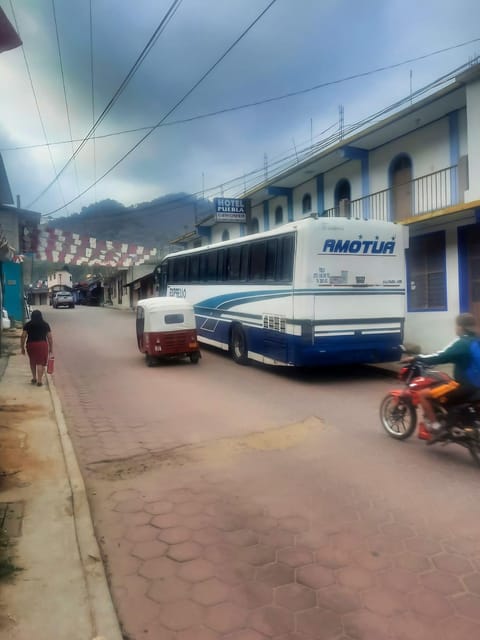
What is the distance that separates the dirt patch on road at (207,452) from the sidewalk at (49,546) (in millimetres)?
433

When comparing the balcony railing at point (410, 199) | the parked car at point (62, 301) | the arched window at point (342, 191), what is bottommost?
the parked car at point (62, 301)

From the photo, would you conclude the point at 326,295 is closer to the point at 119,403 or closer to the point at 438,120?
the point at 119,403

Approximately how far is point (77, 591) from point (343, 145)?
48.8ft

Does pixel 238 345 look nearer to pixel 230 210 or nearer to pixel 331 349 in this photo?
pixel 331 349

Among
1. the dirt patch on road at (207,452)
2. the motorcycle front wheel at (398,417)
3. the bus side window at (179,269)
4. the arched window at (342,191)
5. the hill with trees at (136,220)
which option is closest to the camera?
the dirt patch on road at (207,452)

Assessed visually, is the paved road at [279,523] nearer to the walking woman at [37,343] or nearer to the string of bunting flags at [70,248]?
the walking woman at [37,343]

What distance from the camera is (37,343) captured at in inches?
425

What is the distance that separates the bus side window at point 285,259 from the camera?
10969 mm

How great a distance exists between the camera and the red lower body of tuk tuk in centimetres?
1329

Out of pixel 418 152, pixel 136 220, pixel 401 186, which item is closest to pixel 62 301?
pixel 136 220

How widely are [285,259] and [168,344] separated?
3985 millimetres

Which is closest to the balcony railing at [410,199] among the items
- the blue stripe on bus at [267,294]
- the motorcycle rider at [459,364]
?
the blue stripe on bus at [267,294]

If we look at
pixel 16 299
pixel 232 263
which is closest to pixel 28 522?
pixel 232 263

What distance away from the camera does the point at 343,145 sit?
1585 cm
